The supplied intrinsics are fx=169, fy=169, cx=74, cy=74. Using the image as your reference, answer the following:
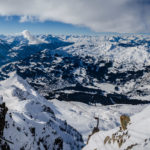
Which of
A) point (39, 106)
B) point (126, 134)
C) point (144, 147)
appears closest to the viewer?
point (144, 147)

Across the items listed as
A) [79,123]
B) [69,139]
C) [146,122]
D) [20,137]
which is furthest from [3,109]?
[79,123]

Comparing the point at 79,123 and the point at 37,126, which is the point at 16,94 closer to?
the point at 79,123

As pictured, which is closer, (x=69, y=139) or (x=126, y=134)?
(x=126, y=134)

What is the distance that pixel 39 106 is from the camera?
111625 millimetres

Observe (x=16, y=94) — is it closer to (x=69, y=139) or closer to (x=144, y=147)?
(x=69, y=139)

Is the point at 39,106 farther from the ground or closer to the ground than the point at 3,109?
closer to the ground

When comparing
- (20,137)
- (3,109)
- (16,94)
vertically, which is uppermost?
(3,109)

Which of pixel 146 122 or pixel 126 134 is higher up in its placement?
pixel 146 122

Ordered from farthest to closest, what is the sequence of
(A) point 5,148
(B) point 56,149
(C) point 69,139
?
1. (C) point 69,139
2. (B) point 56,149
3. (A) point 5,148

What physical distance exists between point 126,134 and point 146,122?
3939 millimetres

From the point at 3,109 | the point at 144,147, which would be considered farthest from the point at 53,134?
the point at 144,147

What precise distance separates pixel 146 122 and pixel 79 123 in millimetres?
173652

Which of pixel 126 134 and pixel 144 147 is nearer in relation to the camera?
pixel 144 147

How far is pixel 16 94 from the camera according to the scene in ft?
575
